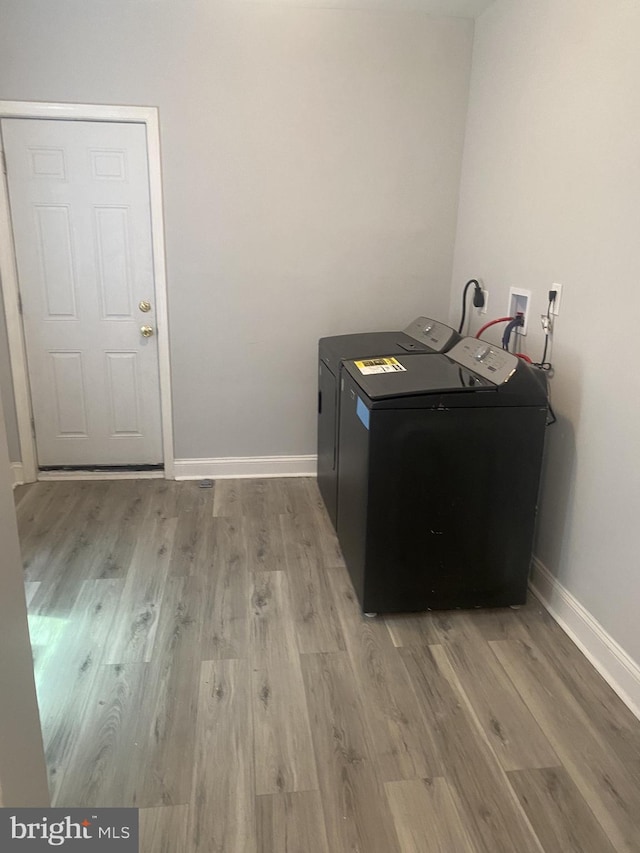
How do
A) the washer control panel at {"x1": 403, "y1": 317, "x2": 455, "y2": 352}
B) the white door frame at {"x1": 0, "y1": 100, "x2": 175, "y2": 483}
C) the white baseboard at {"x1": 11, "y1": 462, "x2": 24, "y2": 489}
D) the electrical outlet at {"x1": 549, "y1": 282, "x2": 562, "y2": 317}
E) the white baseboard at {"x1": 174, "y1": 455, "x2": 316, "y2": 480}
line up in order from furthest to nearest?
1. the white baseboard at {"x1": 174, "y1": 455, "x2": 316, "y2": 480}
2. the white baseboard at {"x1": 11, "y1": 462, "x2": 24, "y2": 489}
3. the white door frame at {"x1": 0, "y1": 100, "x2": 175, "y2": 483}
4. the washer control panel at {"x1": 403, "y1": 317, "x2": 455, "y2": 352}
5. the electrical outlet at {"x1": 549, "y1": 282, "x2": 562, "y2": 317}

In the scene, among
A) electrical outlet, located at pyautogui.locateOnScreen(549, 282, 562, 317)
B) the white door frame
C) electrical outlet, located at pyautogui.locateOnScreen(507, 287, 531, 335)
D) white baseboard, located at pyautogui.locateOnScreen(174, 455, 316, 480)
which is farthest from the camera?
white baseboard, located at pyautogui.locateOnScreen(174, 455, 316, 480)

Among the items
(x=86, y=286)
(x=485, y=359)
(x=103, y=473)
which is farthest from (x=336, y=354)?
(x=103, y=473)

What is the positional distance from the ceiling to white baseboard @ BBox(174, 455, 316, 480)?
2380mm

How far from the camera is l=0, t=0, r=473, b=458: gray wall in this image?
2.92 m

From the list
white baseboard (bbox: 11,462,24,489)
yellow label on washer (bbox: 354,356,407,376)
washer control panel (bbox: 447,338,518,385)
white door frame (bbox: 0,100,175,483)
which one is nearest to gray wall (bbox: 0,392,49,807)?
yellow label on washer (bbox: 354,356,407,376)

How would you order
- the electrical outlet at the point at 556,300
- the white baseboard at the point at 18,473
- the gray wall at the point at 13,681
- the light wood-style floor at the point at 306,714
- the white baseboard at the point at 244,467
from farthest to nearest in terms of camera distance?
1. the white baseboard at the point at 244,467
2. the white baseboard at the point at 18,473
3. the electrical outlet at the point at 556,300
4. the light wood-style floor at the point at 306,714
5. the gray wall at the point at 13,681

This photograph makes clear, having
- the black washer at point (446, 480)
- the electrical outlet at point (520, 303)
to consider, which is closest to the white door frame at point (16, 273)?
the black washer at point (446, 480)

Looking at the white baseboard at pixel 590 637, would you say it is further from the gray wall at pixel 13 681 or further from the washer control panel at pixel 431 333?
the gray wall at pixel 13 681

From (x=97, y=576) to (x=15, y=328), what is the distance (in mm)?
1547

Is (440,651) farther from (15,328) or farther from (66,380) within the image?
(15,328)

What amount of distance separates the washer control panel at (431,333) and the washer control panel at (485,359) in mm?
143

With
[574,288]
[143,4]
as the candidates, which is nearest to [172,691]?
[574,288]

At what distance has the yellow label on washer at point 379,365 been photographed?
2303 mm
